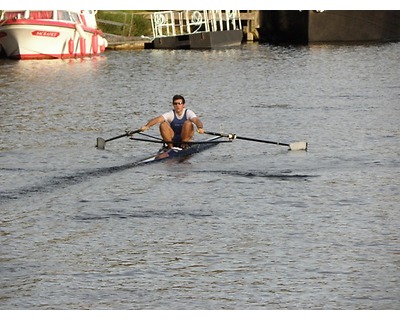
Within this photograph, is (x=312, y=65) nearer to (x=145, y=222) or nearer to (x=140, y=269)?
(x=145, y=222)

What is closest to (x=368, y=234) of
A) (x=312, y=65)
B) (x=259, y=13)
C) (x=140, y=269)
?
(x=140, y=269)

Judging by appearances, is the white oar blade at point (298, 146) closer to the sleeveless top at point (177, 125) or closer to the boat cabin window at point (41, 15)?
the sleeveless top at point (177, 125)

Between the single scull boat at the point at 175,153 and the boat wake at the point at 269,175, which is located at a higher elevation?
the single scull boat at the point at 175,153

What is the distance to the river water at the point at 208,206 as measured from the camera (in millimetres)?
13852

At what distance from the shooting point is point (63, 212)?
18.7 metres

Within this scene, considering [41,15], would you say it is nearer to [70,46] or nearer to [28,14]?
[28,14]

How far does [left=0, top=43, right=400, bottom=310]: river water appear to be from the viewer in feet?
45.4

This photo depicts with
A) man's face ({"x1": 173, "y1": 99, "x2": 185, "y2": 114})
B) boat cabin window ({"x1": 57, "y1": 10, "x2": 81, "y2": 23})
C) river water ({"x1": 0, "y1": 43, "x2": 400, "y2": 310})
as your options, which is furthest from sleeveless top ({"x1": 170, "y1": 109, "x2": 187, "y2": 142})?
boat cabin window ({"x1": 57, "y1": 10, "x2": 81, "y2": 23})

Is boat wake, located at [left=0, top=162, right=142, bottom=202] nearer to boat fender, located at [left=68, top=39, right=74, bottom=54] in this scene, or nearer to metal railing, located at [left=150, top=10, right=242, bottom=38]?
boat fender, located at [left=68, top=39, right=74, bottom=54]

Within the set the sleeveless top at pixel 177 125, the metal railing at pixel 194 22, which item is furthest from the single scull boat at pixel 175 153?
the metal railing at pixel 194 22

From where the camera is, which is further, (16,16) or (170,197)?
(16,16)

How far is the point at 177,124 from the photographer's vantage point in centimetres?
2352

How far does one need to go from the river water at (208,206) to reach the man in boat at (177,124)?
58 cm

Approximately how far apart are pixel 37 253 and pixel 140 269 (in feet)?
5.75
